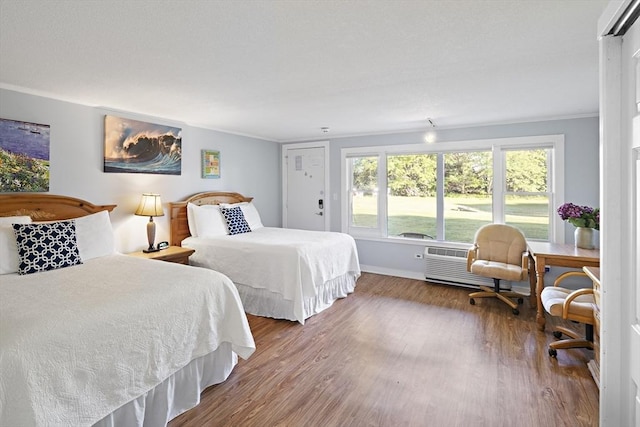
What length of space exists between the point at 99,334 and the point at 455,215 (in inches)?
177

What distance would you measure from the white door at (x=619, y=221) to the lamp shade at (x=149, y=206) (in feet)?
13.0

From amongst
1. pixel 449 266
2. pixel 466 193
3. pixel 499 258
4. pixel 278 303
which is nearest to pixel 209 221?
pixel 278 303

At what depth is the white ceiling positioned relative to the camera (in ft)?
5.58

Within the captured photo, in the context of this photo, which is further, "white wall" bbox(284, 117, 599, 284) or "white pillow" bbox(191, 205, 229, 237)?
"white pillow" bbox(191, 205, 229, 237)

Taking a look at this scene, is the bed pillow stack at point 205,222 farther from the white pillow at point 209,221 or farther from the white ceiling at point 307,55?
the white ceiling at point 307,55

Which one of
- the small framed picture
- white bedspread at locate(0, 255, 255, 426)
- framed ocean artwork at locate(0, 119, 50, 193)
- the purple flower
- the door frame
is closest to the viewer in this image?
white bedspread at locate(0, 255, 255, 426)

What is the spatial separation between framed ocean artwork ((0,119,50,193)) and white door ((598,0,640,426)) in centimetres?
419

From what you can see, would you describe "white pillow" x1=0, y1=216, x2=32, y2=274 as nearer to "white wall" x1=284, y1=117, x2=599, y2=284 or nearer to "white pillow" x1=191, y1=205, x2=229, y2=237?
"white pillow" x1=191, y1=205, x2=229, y2=237

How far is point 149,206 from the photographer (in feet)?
12.4

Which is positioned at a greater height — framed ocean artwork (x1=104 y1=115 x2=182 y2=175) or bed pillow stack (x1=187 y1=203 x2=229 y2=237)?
framed ocean artwork (x1=104 y1=115 x2=182 y2=175)

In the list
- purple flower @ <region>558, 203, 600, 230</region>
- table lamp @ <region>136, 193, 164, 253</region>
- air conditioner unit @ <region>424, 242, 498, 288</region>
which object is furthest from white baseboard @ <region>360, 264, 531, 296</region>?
table lamp @ <region>136, 193, 164, 253</region>

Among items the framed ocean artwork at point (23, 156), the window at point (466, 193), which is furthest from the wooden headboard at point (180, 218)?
the window at point (466, 193)

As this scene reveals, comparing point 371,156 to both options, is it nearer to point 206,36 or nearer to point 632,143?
point 206,36

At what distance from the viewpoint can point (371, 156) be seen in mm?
5363
